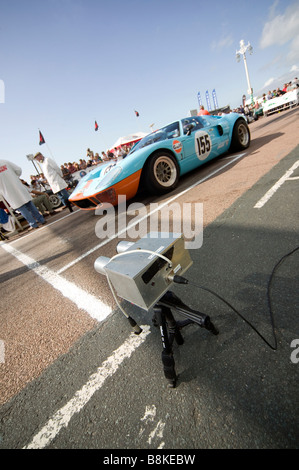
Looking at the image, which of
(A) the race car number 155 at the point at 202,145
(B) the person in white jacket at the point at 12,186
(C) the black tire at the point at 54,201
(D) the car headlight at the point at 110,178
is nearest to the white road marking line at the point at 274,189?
(A) the race car number 155 at the point at 202,145

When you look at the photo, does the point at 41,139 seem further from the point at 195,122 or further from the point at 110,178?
the point at 110,178

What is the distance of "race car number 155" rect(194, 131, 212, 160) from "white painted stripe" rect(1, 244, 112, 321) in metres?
3.77

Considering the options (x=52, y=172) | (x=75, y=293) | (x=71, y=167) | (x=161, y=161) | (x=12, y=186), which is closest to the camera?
(x=75, y=293)

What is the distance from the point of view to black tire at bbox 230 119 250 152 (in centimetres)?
556

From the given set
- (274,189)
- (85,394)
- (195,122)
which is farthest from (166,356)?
(195,122)

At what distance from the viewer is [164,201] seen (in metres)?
3.95

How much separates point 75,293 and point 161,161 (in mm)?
2935

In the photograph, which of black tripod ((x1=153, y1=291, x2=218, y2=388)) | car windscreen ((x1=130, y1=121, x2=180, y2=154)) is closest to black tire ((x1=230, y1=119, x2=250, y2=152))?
car windscreen ((x1=130, y1=121, x2=180, y2=154))

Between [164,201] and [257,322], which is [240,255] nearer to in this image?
[257,322]

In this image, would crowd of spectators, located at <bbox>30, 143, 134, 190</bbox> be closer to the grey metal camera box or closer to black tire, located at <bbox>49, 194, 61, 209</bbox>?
black tire, located at <bbox>49, 194, 61, 209</bbox>

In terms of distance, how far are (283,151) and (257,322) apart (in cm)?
441

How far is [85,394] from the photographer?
3.90ft

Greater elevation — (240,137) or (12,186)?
(12,186)
